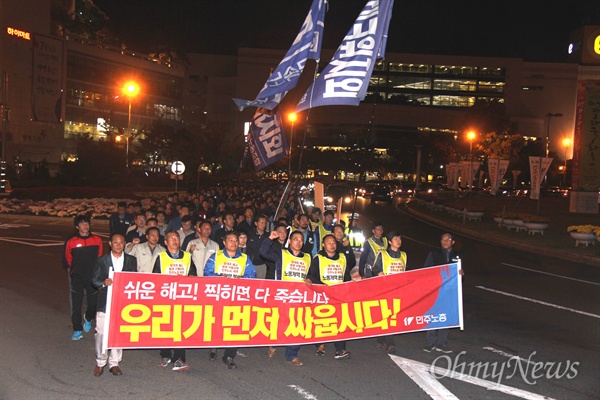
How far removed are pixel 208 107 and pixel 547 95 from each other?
60.3m

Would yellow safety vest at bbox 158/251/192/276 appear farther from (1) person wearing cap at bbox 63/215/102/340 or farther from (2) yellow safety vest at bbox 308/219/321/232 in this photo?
(2) yellow safety vest at bbox 308/219/321/232

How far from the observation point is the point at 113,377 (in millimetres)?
6645

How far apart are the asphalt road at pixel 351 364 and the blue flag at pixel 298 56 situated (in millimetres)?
4728

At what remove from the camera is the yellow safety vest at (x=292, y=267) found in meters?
7.48

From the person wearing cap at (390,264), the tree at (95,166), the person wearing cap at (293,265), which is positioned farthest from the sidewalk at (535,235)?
the tree at (95,166)

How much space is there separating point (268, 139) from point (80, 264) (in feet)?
25.1

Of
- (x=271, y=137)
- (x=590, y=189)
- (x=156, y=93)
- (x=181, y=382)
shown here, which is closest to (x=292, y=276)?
(x=181, y=382)

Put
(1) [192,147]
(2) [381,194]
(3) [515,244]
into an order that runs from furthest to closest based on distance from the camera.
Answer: (1) [192,147], (2) [381,194], (3) [515,244]

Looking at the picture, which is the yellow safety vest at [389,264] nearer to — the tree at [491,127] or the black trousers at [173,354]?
the black trousers at [173,354]

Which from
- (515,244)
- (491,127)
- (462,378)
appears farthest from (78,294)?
(491,127)

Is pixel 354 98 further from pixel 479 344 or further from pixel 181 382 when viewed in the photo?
pixel 181 382

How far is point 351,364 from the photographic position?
24.3 feet

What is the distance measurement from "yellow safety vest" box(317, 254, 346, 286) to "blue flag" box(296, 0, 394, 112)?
2.56 m

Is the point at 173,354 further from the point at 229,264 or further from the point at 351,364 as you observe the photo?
the point at 351,364
